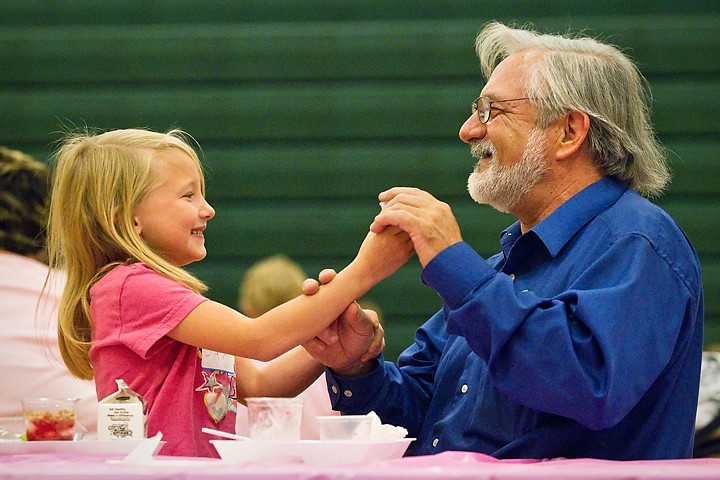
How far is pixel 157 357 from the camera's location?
1.78 m

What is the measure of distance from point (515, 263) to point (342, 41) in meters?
2.27

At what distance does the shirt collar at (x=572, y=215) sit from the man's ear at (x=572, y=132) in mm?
95

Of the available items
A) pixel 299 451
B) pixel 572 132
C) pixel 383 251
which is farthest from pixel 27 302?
pixel 299 451

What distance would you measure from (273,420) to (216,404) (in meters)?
0.48

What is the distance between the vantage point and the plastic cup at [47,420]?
55.8 inches

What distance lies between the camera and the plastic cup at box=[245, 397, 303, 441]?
4.40ft

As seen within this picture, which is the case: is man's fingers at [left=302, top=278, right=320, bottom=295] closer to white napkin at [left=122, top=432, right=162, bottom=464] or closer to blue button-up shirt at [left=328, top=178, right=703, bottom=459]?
blue button-up shirt at [left=328, top=178, right=703, bottom=459]

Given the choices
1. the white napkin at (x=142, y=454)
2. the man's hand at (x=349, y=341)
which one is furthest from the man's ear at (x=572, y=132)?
the white napkin at (x=142, y=454)

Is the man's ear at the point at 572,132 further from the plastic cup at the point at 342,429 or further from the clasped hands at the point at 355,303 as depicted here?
the plastic cup at the point at 342,429

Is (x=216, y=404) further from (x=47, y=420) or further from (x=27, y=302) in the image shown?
(x=27, y=302)

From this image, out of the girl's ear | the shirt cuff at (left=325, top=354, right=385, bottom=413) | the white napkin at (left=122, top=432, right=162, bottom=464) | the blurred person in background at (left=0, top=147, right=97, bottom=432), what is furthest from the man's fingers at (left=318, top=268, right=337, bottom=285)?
the blurred person in background at (left=0, top=147, right=97, bottom=432)

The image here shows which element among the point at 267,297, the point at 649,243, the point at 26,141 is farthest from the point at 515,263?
the point at 26,141

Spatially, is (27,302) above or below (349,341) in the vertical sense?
below

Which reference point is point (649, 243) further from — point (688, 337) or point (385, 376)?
point (385, 376)
